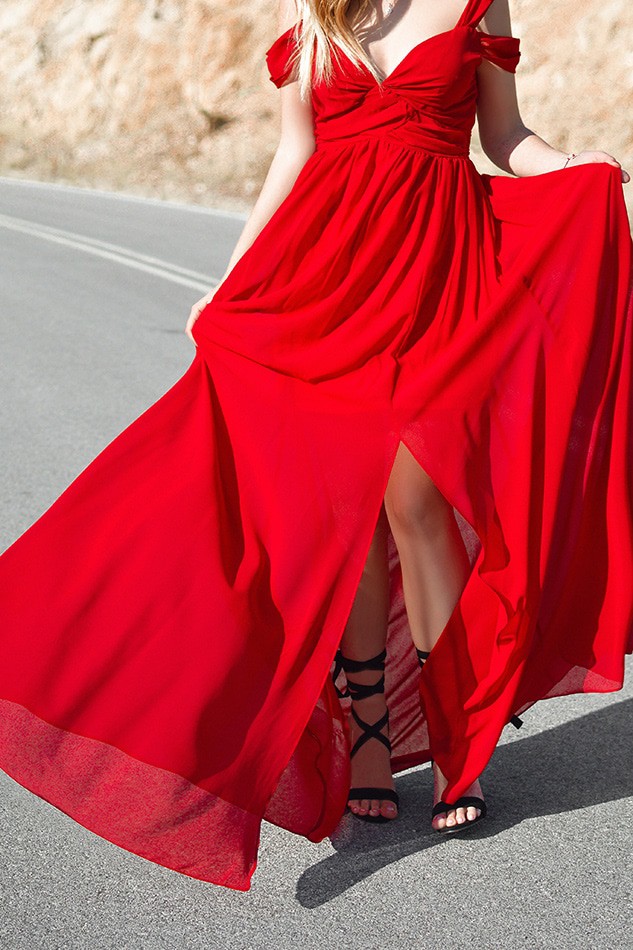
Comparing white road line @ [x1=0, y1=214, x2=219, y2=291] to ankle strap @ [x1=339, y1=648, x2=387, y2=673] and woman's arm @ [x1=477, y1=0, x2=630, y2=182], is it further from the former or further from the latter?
ankle strap @ [x1=339, y1=648, x2=387, y2=673]

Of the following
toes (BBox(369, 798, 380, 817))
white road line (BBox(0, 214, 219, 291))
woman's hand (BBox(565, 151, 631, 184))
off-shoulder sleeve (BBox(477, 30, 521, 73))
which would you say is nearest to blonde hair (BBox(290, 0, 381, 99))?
off-shoulder sleeve (BBox(477, 30, 521, 73))

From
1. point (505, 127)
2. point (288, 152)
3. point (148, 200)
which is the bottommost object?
point (148, 200)

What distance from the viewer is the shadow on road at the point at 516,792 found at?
114 inches

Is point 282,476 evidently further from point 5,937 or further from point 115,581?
point 5,937

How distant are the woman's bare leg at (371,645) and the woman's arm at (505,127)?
0.92 m

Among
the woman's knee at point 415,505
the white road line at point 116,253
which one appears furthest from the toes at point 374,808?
the white road line at point 116,253

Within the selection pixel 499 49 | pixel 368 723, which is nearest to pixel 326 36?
pixel 499 49

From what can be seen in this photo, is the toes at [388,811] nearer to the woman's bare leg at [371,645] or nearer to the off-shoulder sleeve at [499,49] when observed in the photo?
the woman's bare leg at [371,645]

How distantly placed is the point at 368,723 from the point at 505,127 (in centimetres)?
145

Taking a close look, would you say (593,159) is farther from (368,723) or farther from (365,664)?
(368,723)

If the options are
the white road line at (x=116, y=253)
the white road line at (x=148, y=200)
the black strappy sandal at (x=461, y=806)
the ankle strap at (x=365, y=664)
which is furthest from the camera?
the white road line at (x=148, y=200)

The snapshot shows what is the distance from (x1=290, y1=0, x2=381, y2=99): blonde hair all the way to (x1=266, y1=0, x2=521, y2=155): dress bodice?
0.06 feet

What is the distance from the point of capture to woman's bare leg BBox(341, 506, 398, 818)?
3078 millimetres

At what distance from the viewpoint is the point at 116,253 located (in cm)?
1229
